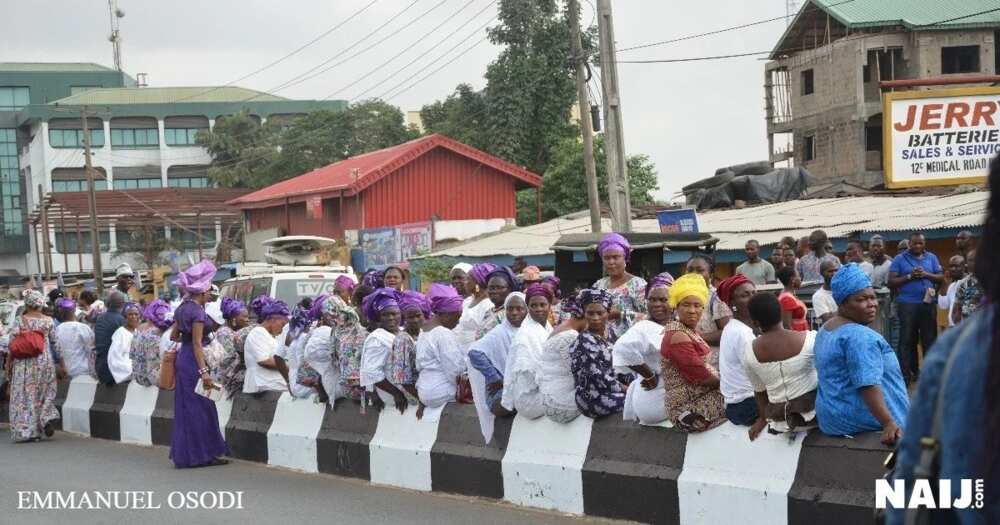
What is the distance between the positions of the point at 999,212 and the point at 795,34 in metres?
47.1

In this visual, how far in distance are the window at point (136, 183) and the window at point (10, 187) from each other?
9.82 m

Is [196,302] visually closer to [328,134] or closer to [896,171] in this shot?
[896,171]

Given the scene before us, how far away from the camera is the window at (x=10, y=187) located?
3632 inches

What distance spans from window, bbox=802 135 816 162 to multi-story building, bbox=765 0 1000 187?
0.03 metres

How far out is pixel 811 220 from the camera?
1052 inches

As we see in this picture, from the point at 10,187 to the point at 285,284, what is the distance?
78.9 meters

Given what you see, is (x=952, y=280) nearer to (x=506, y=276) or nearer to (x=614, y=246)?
(x=614, y=246)

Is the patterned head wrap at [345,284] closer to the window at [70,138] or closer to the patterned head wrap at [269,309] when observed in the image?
the patterned head wrap at [269,309]

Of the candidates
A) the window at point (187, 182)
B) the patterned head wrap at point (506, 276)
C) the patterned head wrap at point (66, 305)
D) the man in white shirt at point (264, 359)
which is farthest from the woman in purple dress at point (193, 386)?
the window at point (187, 182)

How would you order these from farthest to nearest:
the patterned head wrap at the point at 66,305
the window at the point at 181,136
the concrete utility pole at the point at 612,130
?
the window at the point at 181,136, the concrete utility pole at the point at 612,130, the patterned head wrap at the point at 66,305

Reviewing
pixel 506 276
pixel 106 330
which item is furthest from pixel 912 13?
pixel 506 276

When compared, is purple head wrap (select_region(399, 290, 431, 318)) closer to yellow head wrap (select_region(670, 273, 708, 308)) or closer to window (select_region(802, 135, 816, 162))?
yellow head wrap (select_region(670, 273, 708, 308))

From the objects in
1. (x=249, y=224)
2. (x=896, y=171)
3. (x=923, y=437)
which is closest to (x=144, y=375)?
(x=923, y=437)

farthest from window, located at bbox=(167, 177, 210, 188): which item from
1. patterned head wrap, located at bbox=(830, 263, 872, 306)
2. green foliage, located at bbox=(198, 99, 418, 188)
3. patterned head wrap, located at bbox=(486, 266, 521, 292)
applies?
patterned head wrap, located at bbox=(830, 263, 872, 306)
